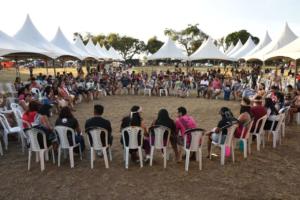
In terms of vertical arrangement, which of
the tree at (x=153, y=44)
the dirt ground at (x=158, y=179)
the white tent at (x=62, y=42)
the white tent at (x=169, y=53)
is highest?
the tree at (x=153, y=44)

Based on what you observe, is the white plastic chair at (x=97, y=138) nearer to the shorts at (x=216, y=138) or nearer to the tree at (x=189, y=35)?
the shorts at (x=216, y=138)

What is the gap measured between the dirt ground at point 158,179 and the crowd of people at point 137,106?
0.49 metres

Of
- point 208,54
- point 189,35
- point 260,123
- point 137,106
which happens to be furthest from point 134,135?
point 189,35

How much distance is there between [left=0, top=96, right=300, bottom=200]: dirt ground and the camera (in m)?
4.59

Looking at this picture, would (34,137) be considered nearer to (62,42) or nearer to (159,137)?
(159,137)

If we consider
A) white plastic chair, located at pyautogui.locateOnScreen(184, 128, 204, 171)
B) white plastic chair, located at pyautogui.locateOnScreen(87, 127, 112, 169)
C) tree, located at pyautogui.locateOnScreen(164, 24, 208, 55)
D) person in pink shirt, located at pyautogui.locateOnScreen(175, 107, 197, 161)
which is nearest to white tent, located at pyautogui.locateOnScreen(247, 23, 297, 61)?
person in pink shirt, located at pyautogui.locateOnScreen(175, 107, 197, 161)

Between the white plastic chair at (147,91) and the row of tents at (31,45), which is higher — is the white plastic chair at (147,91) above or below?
below

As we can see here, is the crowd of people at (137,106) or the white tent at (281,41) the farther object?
the white tent at (281,41)

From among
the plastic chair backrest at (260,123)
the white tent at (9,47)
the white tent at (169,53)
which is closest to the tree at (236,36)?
the white tent at (169,53)

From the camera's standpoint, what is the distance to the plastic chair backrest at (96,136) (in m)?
5.40

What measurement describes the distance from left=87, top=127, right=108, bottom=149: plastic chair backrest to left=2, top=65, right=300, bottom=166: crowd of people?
90mm

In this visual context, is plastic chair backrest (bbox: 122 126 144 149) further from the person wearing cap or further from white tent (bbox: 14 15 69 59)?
white tent (bbox: 14 15 69 59)

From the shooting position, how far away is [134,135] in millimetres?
5492

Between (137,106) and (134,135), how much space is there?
0.63 meters
